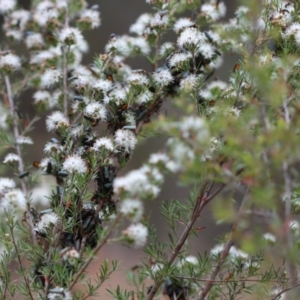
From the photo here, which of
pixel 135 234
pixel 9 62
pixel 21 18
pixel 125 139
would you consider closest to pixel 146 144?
pixel 21 18

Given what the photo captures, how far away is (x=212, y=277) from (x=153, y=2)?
52 cm

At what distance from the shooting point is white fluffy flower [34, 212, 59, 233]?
0.85 metres

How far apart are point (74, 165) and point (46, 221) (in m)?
0.10

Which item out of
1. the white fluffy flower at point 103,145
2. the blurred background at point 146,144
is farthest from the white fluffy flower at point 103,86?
the blurred background at point 146,144

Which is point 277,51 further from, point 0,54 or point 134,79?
point 0,54

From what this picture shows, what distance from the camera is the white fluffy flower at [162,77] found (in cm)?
95

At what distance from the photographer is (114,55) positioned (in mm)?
1069

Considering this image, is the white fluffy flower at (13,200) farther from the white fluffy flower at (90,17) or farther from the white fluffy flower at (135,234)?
the white fluffy flower at (90,17)

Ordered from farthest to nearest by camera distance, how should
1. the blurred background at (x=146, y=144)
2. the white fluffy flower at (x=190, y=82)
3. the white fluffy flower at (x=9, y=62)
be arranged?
the blurred background at (x=146, y=144), the white fluffy flower at (x=9, y=62), the white fluffy flower at (x=190, y=82)

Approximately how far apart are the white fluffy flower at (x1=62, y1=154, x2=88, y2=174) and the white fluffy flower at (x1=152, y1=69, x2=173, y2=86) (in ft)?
0.69

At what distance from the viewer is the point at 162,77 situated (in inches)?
37.4

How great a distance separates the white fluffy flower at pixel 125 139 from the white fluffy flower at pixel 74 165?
64 mm

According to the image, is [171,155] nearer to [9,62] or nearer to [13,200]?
[13,200]

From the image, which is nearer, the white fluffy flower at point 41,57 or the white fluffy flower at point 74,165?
the white fluffy flower at point 74,165
